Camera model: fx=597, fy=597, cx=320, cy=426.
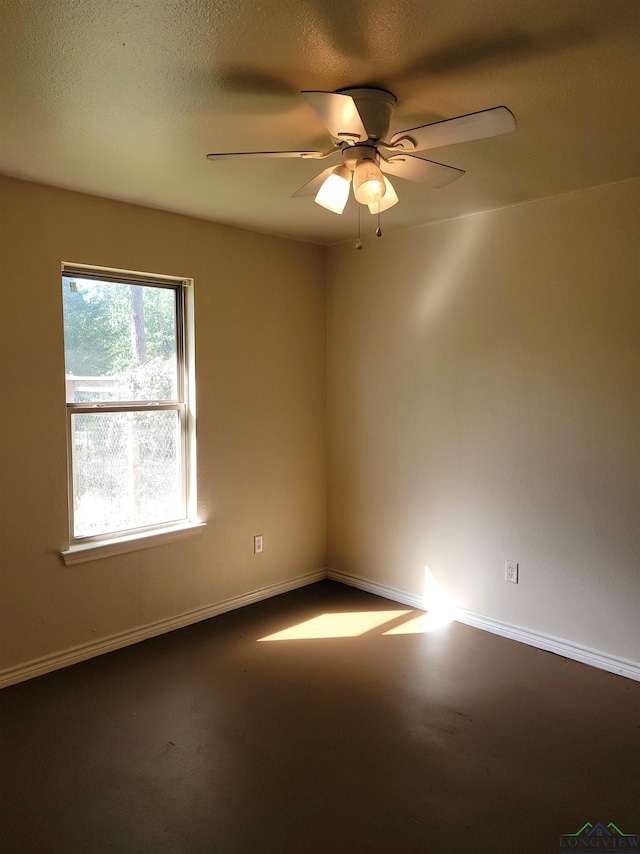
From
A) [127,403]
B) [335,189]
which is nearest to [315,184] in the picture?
[335,189]

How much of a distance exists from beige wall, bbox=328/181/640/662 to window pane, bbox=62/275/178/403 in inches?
50.1

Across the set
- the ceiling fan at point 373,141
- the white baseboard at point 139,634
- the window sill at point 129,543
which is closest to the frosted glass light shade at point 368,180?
the ceiling fan at point 373,141

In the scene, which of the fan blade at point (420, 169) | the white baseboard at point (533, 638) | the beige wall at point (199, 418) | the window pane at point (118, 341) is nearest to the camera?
the fan blade at point (420, 169)

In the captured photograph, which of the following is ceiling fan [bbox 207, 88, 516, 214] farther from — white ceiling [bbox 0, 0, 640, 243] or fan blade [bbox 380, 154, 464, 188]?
white ceiling [bbox 0, 0, 640, 243]

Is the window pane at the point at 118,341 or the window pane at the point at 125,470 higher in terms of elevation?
the window pane at the point at 118,341

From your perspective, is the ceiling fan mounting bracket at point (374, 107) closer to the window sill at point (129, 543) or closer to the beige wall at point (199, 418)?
the beige wall at point (199, 418)

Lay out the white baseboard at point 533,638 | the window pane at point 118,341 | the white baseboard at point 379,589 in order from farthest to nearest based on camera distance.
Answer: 1. the white baseboard at point 379,589
2. the window pane at point 118,341
3. the white baseboard at point 533,638

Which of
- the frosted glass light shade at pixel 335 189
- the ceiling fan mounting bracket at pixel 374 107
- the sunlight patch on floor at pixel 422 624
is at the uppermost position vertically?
the ceiling fan mounting bracket at pixel 374 107

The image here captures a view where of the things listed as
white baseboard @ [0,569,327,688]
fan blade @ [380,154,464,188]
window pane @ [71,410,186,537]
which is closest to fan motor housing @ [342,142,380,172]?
fan blade @ [380,154,464,188]

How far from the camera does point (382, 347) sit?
3.91m

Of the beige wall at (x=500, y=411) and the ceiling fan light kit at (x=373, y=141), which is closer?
the ceiling fan light kit at (x=373, y=141)

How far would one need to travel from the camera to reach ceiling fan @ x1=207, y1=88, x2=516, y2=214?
1.67 meters

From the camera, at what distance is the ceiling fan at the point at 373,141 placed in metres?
1.67

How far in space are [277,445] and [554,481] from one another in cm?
174
